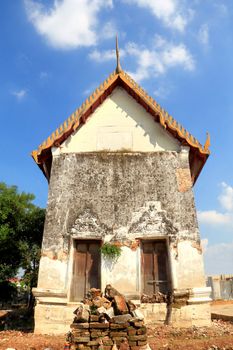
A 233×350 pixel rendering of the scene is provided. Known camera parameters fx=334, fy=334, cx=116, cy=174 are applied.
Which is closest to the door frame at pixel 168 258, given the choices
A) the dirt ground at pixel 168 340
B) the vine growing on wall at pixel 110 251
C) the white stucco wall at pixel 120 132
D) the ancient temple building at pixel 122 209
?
the ancient temple building at pixel 122 209

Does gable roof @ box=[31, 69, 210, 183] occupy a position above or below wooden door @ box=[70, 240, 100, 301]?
above

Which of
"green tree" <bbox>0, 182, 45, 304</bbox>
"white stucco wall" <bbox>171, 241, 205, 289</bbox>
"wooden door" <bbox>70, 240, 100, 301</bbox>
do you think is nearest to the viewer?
"white stucco wall" <bbox>171, 241, 205, 289</bbox>

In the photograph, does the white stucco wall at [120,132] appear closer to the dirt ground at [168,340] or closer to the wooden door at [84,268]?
the wooden door at [84,268]

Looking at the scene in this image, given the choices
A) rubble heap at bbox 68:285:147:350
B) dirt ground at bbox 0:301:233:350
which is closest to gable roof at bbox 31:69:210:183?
dirt ground at bbox 0:301:233:350

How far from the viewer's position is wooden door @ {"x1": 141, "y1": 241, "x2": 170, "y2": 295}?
10164 millimetres

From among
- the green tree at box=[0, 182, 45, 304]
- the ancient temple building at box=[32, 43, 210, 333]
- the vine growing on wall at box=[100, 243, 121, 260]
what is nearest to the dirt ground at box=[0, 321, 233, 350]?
the ancient temple building at box=[32, 43, 210, 333]

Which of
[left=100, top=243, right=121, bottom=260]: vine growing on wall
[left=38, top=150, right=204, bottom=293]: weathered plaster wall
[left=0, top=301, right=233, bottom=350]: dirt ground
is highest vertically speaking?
[left=38, top=150, right=204, bottom=293]: weathered plaster wall

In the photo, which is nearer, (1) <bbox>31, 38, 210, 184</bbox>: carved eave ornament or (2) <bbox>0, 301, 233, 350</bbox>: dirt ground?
(2) <bbox>0, 301, 233, 350</bbox>: dirt ground

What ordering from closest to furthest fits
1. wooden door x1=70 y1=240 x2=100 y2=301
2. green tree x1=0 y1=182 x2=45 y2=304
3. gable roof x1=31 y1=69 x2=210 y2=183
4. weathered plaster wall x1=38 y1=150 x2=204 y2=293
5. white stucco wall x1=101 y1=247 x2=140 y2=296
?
white stucco wall x1=101 y1=247 x2=140 y2=296 → weathered plaster wall x1=38 y1=150 x2=204 y2=293 → wooden door x1=70 y1=240 x2=100 y2=301 → gable roof x1=31 y1=69 x2=210 y2=183 → green tree x1=0 y1=182 x2=45 y2=304

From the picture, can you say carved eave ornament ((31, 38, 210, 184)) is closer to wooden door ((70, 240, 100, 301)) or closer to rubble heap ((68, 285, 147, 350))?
wooden door ((70, 240, 100, 301))

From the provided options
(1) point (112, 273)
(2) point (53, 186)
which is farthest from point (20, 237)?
(1) point (112, 273)

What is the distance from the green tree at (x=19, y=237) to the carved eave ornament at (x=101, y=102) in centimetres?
447

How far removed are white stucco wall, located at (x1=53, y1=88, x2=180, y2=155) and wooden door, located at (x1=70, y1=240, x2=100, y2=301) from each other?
3422 millimetres

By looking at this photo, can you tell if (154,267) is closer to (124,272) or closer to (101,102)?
(124,272)
